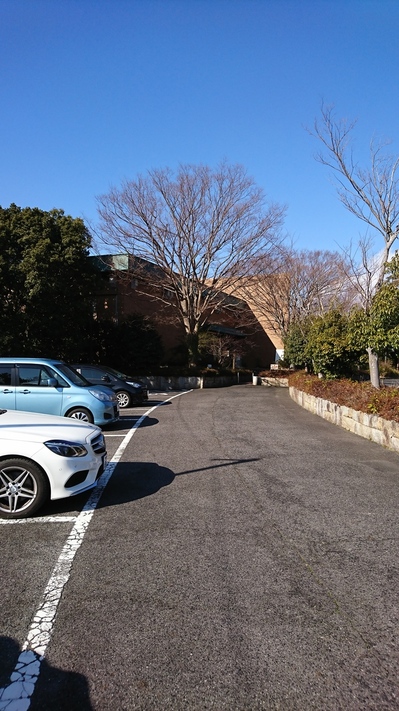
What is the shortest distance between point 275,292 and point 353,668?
3176cm

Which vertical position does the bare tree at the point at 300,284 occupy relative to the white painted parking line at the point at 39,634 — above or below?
above

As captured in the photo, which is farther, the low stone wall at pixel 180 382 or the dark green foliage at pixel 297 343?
the low stone wall at pixel 180 382

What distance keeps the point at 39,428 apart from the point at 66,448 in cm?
45

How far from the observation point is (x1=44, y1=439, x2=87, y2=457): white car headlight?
16.9ft

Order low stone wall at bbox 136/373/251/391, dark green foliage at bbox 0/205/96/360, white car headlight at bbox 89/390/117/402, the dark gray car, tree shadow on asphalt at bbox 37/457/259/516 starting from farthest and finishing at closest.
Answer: low stone wall at bbox 136/373/251/391 < dark green foliage at bbox 0/205/96/360 < the dark gray car < white car headlight at bbox 89/390/117/402 < tree shadow on asphalt at bbox 37/457/259/516

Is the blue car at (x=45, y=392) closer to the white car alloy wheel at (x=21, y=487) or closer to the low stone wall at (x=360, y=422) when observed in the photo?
the white car alloy wheel at (x=21, y=487)

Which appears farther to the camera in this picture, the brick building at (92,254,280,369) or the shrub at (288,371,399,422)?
the brick building at (92,254,280,369)

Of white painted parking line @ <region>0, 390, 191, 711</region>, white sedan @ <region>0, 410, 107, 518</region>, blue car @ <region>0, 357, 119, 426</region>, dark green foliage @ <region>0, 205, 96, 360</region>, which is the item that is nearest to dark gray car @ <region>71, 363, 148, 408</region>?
blue car @ <region>0, 357, 119, 426</region>

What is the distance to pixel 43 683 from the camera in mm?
2574

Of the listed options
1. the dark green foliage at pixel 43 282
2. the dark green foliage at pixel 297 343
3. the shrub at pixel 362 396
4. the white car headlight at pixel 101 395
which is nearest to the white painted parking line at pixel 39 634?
the white car headlight at pixel 101 395

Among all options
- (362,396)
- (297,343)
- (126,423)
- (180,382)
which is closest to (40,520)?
A: (126,423)

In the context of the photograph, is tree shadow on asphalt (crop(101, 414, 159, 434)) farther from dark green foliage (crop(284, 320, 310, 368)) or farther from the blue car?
dark green foliage (crop(284, 320, 310, 368))

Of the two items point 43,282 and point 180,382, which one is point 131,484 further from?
point 180,382

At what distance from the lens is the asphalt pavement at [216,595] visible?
255 cm
